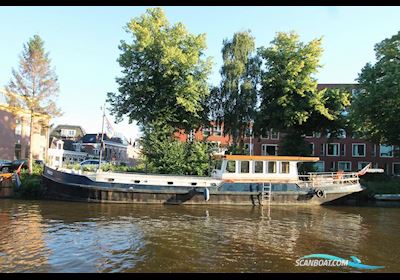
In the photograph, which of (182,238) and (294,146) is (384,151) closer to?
(294,146)

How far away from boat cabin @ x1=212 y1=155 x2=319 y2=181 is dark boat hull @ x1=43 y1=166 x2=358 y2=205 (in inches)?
51.0

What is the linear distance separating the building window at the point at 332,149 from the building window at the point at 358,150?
8.05 ft

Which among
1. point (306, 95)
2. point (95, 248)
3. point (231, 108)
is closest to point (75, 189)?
point (95, 248)

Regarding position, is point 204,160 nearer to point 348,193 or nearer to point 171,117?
point 171,117

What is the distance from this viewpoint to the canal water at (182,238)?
11656 millimetres

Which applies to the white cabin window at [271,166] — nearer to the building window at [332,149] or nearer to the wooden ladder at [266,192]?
the wooden ladder at [266,192]

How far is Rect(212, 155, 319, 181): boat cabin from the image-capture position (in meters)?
27.3

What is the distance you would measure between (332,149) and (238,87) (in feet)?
83.2

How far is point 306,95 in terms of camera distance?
39.7 meters

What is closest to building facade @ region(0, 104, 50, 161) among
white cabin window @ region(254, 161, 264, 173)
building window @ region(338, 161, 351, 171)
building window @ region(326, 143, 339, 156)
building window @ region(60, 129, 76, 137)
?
white cabin window @ region(254, 161, 264, 173)

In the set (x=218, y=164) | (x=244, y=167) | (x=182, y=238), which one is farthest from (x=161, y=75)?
(x=182, y=238)

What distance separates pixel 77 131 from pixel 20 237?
2906 inches

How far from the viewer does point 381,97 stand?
34.7m
